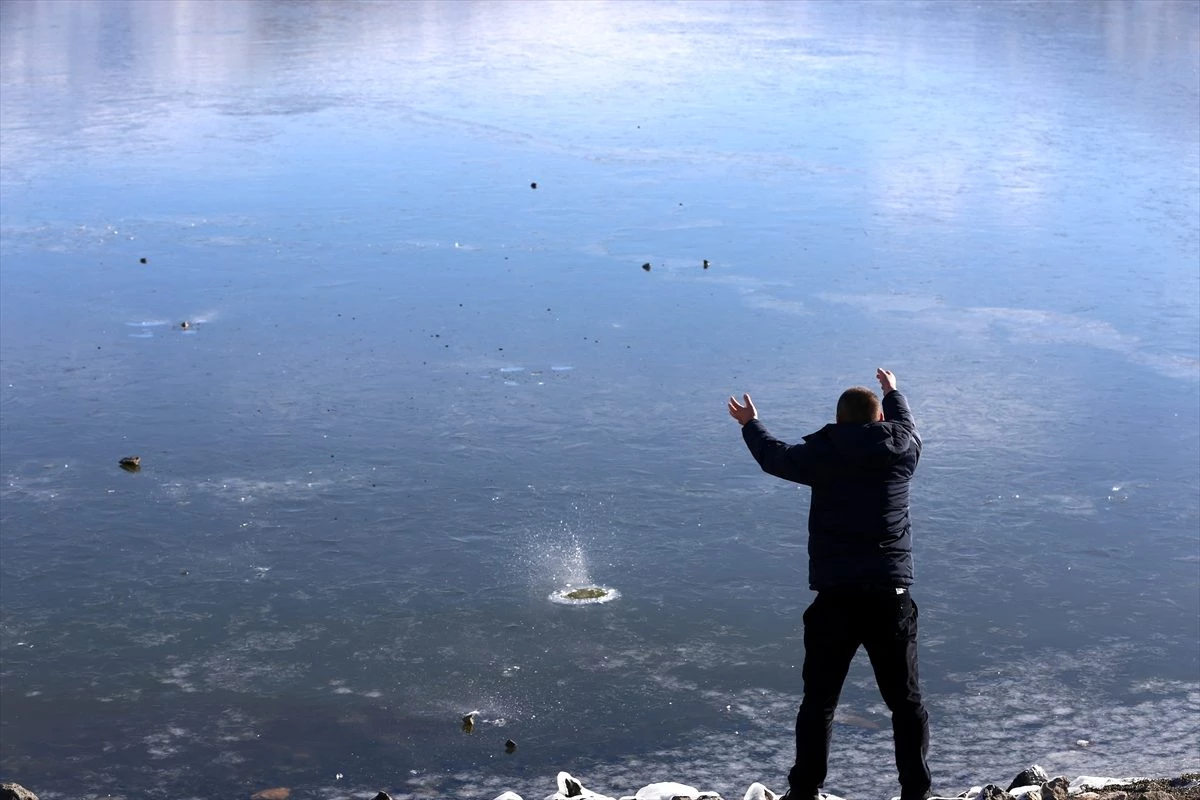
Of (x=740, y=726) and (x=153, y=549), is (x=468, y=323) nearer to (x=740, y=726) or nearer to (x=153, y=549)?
(x=153, y=549)

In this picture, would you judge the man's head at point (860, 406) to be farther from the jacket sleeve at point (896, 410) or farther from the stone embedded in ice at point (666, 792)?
the stone embedded in ice at point (666, 792)

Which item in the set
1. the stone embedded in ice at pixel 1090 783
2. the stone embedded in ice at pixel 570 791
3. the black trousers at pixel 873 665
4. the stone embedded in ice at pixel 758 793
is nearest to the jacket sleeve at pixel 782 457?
the black trousers at pixel 873 665

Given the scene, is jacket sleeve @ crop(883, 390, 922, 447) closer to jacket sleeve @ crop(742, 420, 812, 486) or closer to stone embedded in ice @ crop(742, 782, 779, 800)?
jacket sleeve @ crop(742, 420, 812, 486)

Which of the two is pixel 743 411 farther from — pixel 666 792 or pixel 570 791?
pixel 570 791

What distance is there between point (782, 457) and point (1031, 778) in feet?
4.94

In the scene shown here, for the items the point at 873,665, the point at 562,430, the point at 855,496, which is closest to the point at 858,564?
the point at 855,496

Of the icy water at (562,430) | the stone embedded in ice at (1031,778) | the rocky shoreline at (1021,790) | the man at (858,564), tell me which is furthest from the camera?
the icy water at (562,430)

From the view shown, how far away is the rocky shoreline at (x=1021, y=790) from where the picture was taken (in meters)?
5.23

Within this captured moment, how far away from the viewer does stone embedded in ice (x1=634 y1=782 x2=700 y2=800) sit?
5.37 metres

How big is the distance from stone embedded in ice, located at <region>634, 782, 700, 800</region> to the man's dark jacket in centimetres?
91

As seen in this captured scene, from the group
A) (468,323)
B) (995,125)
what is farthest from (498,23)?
(468,323)

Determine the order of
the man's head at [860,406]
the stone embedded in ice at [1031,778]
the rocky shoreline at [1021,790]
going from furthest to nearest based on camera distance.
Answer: the stone embedded in ice at [1031,778] → the rocky shoreline at [1021,790] → the man's head at [860,406]

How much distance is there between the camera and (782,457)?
16.5 feet

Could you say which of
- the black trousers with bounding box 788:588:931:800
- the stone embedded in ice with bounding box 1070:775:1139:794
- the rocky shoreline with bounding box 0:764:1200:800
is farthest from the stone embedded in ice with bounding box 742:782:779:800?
the stone embedded in ice with bounding box 1070:775:1139:794
